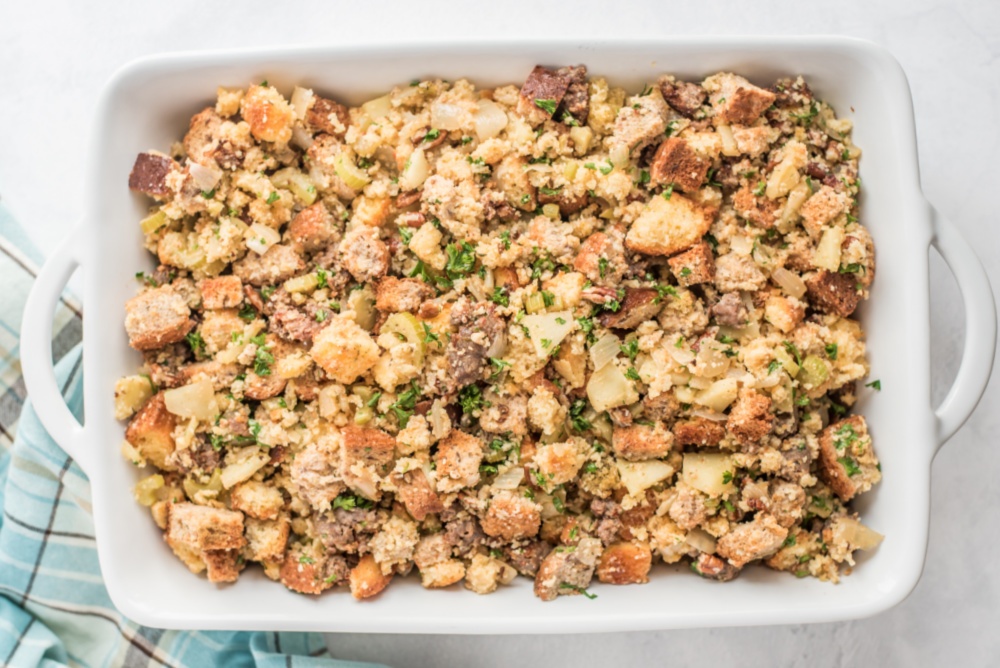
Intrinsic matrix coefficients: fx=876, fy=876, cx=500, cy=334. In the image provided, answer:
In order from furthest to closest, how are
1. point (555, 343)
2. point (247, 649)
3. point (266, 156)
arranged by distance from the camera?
point (247, 649) < point (266, 156) < point (555, 343)

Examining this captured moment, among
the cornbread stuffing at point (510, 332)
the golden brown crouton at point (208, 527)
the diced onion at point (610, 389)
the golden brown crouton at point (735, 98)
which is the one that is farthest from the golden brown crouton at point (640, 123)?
the golden brown crouton at point (208, 527)

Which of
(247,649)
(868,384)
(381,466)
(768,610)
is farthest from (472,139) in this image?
(247,649)

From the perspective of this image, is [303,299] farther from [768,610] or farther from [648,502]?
[768,610]

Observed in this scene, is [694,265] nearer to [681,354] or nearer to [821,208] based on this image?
[681,354]

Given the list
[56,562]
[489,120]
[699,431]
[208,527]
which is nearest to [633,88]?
[489,120]

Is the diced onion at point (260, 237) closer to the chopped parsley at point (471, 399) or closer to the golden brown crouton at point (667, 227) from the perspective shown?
the chopped parsley at point (471, 399)

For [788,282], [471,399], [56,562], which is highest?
[788,282]

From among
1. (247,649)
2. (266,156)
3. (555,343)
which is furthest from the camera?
(247,649)
